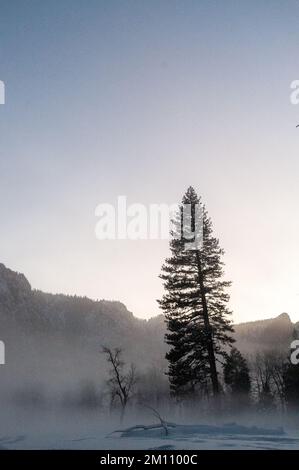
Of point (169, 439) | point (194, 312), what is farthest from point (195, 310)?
point (169, 439)

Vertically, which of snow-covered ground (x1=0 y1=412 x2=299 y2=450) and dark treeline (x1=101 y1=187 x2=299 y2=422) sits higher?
dark treeline (x1=101 y1=187 x2=299 y2=422)

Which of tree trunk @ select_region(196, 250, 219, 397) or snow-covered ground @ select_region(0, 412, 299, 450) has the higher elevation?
tree trunk @ select_region(196, 250, 219, 397)

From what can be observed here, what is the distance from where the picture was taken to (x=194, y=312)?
78.2ft

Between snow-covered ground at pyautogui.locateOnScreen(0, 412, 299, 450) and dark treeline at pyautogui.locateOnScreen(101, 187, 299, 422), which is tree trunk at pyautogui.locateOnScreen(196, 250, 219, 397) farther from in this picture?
snow-covered ground at pyautogui.locateOnScreen(0, 412, 299, 450)

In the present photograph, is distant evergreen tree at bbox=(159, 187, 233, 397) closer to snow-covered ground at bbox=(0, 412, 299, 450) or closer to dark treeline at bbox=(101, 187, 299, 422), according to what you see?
dark treeline at bbox=(101, 187, 299, 422)

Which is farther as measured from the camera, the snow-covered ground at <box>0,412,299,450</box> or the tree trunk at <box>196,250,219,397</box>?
the tree trunk at <box>196,250,219,397</box>

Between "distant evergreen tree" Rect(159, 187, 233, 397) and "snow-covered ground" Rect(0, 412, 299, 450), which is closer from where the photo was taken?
"snow-covered ground" Rect(0, 412, 299, 450)

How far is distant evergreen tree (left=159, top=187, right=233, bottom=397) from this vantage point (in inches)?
913

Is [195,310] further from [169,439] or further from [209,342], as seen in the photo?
[169,439]

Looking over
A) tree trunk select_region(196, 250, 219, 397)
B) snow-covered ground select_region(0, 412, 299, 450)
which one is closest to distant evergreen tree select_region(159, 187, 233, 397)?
tree trunk select_region(196, 250, 219, 397)

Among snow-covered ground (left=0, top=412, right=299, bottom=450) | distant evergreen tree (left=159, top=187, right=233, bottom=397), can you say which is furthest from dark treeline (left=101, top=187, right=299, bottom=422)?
snow-covered ground (left=0, top=412, right=299, bottom=450)

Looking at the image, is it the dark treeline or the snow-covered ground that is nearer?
the snow-covered ground
